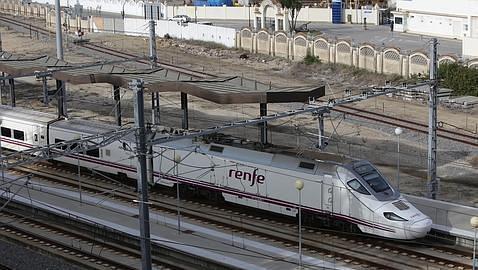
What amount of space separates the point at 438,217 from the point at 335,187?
4706 millimetres

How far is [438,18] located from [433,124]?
4912 centimetres

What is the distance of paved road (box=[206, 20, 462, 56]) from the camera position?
75000mm

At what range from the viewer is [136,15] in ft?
375

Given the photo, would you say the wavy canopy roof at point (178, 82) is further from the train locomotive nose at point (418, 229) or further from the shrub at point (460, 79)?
the shrub at point (460, 79)

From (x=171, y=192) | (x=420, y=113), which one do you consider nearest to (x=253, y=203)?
(x=171, y=192)

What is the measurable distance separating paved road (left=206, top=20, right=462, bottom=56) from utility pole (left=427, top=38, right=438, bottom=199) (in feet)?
112

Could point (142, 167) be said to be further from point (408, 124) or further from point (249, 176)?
point (408, 124)

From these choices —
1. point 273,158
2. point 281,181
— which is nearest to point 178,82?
point 273,158

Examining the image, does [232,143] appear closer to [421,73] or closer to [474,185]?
[474,185]

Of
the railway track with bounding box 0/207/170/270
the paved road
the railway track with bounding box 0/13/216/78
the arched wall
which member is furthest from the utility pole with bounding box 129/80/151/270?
the arched wall

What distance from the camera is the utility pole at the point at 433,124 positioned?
33656 mm

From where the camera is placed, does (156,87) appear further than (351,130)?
No

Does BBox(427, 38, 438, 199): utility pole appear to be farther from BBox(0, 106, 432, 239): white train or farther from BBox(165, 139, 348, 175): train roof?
BBox(165, 139, 348, 175): train roof

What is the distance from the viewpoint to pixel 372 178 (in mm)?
30500
